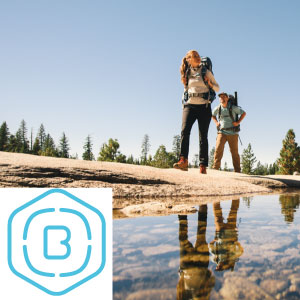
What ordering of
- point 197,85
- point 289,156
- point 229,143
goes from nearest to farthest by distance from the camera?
point 197,85
point 229,143
point 289,156

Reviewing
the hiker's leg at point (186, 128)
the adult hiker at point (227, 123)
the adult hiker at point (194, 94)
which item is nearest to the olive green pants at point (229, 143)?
the adult hiker at point (227, 123)

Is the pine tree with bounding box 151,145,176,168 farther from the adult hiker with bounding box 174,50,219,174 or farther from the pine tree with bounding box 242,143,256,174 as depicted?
the adult hiker with bounding box 174,50,219,174

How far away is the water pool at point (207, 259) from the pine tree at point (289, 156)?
4177 centimetres

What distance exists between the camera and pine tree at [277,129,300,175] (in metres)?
38.9

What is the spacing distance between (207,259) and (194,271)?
165mm

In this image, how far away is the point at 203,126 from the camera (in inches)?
222

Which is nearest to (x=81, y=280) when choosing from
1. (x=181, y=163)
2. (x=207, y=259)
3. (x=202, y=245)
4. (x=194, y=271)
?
(x=194, y=271)

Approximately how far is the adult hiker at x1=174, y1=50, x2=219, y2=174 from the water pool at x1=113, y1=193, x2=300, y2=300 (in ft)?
11.1

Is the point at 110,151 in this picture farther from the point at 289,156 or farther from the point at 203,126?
the point at 203,126

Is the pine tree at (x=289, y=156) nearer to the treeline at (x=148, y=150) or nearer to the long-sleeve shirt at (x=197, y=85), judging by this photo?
the treeline at (x=148, y=150)

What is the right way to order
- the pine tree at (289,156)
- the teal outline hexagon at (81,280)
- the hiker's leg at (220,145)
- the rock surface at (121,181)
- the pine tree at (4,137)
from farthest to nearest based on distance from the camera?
1. the pine tree at (4,137)
2. the pine tree at (289,156)
3. the hiker's leg at (220,145)
4. the rock surface at (121,181)
5. the teal outline hexagon at (81,280)

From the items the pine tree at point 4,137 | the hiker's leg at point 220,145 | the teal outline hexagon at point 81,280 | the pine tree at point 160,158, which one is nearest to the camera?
the teal outline hexagon at point 81,280

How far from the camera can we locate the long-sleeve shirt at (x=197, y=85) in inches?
210

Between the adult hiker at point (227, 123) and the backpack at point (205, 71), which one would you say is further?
the adult hiker at point (227, 123)
